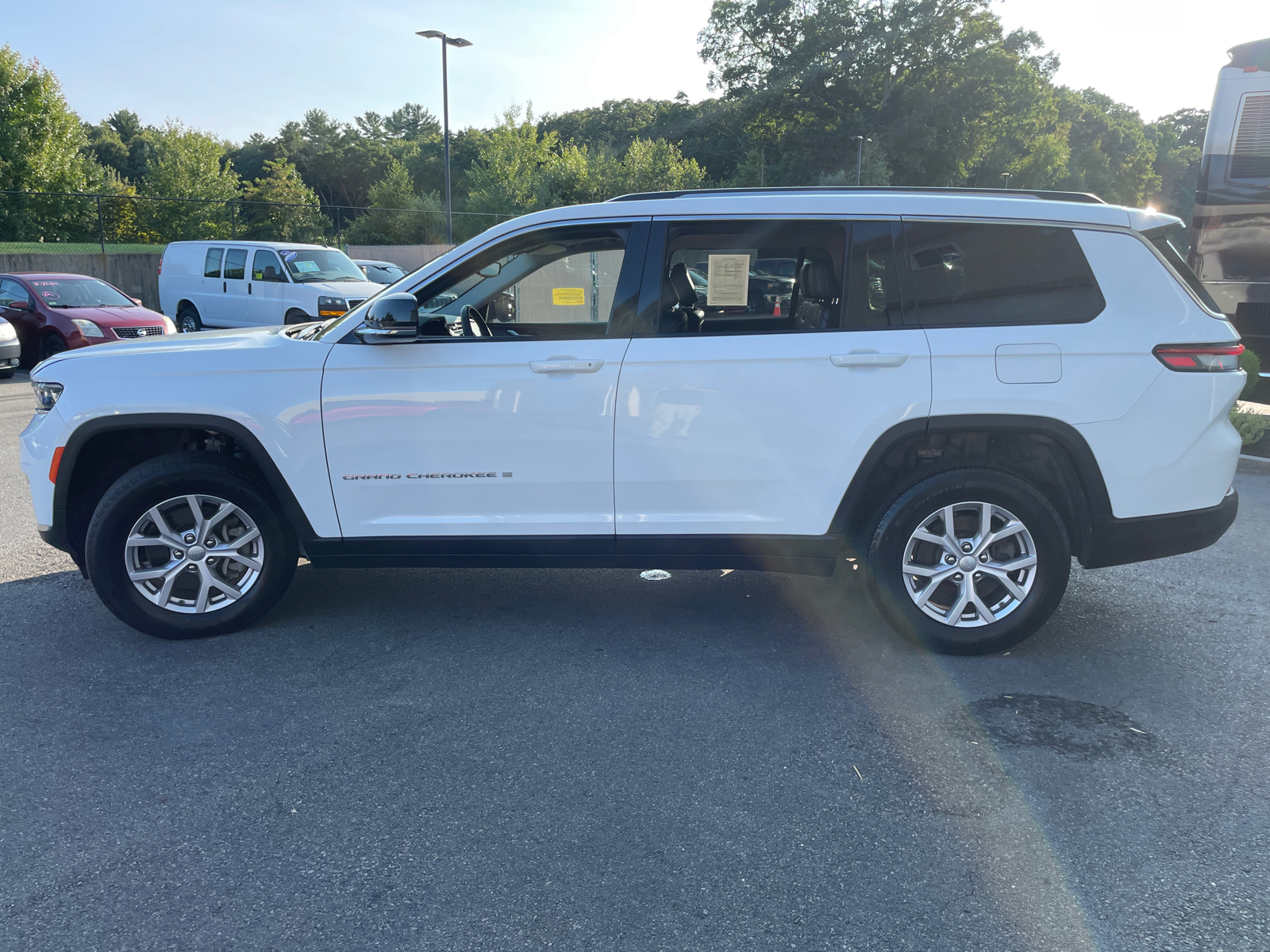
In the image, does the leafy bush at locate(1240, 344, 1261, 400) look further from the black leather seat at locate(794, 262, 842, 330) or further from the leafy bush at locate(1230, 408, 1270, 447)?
the black leather seat at locate(794, 262, 842, 330)

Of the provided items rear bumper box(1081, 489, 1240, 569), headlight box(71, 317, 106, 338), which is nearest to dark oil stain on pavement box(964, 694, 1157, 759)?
rear bumper box(1081, 489, 1240, 569)

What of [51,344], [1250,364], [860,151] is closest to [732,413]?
[1250,364]

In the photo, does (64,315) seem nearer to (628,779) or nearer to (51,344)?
(51,344)

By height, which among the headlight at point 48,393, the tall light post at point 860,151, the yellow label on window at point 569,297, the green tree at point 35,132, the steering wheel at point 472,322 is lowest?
the headlight at point 48,393

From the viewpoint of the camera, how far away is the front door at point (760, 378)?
3828 millimetres

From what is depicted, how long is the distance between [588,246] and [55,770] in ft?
9.32

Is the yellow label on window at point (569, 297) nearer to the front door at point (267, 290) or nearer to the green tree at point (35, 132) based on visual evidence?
the front door at point (267, 290)

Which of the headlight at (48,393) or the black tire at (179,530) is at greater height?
the headlight at (48,393)

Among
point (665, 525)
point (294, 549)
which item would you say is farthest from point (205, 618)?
point (665, 525)

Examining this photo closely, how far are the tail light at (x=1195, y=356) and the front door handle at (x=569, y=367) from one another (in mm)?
2303

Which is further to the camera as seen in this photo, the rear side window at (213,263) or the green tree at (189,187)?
the green tree at (189,187)

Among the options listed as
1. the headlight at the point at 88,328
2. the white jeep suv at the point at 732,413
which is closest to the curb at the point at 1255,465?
the white jeep suv at the point at 732,413

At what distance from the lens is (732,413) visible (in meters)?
3.85

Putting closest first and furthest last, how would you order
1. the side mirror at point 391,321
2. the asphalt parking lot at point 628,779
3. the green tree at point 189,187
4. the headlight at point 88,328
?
the asphalt parking lot at point 628,779 → the side mirror at point 391,321 → the headlight at point 88,328 → the green tree at point 189,187
